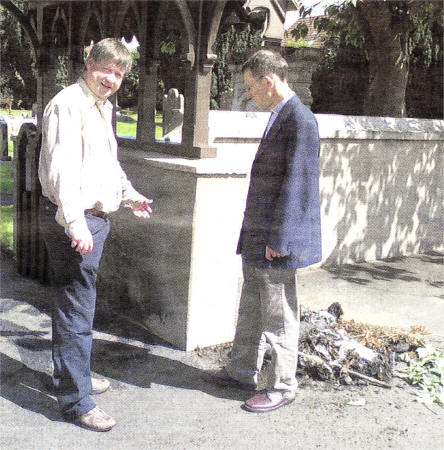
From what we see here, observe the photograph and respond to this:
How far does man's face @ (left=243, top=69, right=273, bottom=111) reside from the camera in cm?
351

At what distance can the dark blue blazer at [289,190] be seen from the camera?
341 cm

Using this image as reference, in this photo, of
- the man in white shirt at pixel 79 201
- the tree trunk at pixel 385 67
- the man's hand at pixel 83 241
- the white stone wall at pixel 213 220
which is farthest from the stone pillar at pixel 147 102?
the tree trunk at pixel 385 67

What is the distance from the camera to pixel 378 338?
4.92 m

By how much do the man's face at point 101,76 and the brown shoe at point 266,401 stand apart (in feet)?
6.30

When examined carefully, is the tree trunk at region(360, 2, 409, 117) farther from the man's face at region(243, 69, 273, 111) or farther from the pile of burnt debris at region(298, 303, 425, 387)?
the man's face at region(243, 69, 273, 111)

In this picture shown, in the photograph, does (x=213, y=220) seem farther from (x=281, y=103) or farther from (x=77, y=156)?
(x=77, y=156)

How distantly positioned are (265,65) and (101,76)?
87cm

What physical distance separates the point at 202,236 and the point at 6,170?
1196 centimetres

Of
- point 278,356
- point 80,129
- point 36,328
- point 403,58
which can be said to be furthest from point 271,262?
point 403,58

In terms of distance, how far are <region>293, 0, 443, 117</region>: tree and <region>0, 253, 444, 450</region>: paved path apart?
5.51 m

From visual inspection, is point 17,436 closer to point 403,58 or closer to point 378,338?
point 378,338

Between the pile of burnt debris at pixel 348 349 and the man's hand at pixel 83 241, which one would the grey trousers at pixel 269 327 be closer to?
the pile of burnt debris at pixel 348 349

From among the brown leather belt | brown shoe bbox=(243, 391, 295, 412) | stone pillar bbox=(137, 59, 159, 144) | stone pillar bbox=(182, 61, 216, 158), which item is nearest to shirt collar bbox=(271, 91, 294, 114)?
the brown leather belt

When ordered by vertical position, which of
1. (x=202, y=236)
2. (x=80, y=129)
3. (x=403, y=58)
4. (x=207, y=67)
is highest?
(x=403, y=58)
